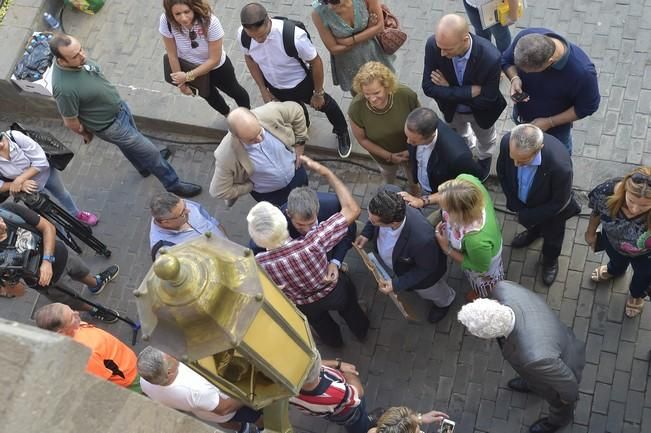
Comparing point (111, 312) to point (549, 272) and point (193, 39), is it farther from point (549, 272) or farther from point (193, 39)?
point (549, 272)

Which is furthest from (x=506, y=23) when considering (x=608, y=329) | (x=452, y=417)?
(x=452, y=417)

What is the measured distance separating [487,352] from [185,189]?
11.1 ft

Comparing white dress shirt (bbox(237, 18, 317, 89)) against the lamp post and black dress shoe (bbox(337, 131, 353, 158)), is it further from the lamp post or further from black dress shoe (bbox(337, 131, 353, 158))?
the lamp post

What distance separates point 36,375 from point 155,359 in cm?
219

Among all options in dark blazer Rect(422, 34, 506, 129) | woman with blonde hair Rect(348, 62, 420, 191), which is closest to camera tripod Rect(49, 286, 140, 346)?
woman with blonde hair Rect(348, 62, 420, 191)

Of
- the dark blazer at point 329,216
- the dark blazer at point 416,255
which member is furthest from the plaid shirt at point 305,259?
the dark blazer at point 416,255

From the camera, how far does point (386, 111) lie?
5398mm

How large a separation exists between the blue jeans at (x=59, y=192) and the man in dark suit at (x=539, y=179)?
4.05 metres

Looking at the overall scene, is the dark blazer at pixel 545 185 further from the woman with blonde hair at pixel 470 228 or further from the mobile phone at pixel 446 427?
the mobile phone at pixel 446 427

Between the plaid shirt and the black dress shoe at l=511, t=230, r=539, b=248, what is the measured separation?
1.87m

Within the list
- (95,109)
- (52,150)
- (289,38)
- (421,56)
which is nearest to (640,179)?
(289,38)

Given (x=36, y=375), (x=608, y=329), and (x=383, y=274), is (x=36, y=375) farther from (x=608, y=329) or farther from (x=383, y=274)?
(x=608, y=329)

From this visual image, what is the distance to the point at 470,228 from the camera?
470cm

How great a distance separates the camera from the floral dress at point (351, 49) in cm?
573
